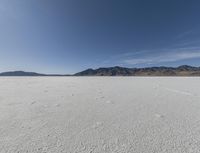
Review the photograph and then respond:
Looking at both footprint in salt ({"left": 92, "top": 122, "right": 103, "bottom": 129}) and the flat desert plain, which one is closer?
the flat desert plain

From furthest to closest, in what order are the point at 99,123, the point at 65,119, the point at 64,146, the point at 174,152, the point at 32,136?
the point at 65,119 → the point at 99,123 → the point at 32,136 → the point at 64,146 → the point at 174,152

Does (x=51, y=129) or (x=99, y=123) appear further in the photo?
(x=99, y=123)

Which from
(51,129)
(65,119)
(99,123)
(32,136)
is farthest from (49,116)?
(99,123)

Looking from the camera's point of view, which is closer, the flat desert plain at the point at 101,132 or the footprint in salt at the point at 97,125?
the flat desert plain at the point at 101,132

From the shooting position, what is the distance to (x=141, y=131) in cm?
181

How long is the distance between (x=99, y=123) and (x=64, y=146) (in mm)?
769

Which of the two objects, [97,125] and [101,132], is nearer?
[101,132]

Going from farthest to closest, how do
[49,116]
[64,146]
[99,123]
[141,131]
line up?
[49,116] → [99,123] → [141,131] → [64,146]

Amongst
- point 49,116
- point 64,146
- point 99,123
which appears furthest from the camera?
point 49,116

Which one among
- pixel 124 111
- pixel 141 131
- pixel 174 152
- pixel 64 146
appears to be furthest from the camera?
pixel 124 111

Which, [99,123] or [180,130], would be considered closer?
[180,130]

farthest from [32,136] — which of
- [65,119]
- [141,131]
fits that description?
[141,131]

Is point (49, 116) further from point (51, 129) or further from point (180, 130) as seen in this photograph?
point (180, 130)

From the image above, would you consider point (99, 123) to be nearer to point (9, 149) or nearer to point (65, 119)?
point (65, 119)
